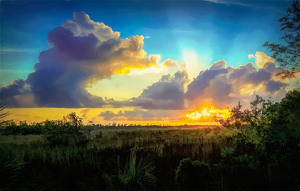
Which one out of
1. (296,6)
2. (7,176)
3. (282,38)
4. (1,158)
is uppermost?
(296,6)

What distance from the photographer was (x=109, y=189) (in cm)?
675

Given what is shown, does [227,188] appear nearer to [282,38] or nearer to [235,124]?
[235,124]

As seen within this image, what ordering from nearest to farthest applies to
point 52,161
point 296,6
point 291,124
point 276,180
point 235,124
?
point 276,180 → point 52,161 → point 291,124 → point 235,124 → point 296,6

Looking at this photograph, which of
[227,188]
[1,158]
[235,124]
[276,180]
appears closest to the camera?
[1,158]

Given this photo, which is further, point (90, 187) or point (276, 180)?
point (276, 180)

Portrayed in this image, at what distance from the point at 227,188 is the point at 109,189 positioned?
313 cm

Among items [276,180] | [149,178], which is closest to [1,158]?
[149,178]

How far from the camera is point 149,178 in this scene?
7.78 metres

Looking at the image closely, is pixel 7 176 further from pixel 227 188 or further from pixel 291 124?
pixel 291 124

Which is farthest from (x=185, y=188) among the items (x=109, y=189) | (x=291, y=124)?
(x=291, y=124)

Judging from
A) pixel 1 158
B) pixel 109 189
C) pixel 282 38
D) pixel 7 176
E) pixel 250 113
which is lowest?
pixel 109 189

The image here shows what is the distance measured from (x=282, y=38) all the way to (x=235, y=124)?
50.5 ft

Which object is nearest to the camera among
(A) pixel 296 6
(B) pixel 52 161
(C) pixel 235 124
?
(B) pixel 52 161

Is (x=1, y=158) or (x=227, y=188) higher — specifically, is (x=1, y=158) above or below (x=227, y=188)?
above
